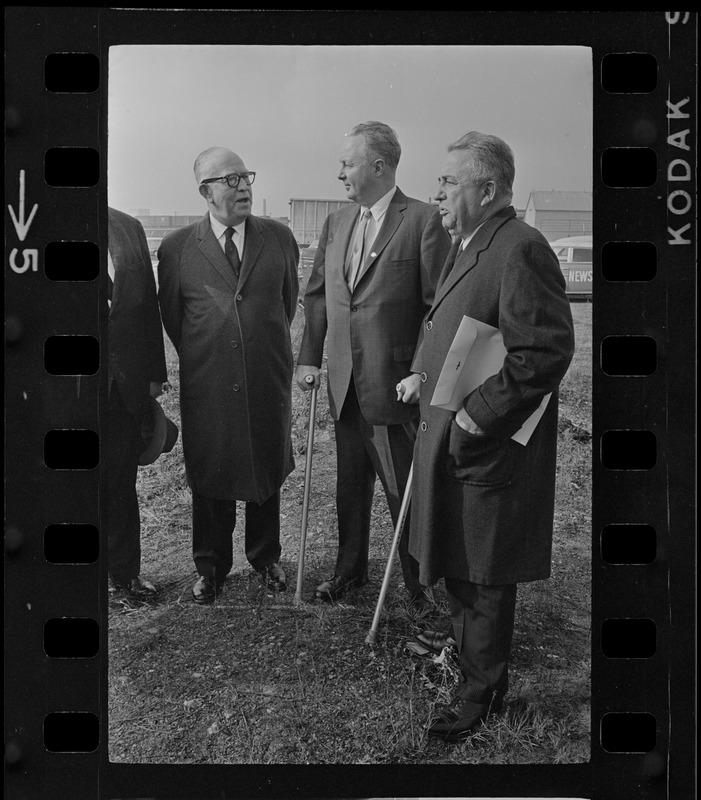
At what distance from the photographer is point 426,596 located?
4.45 m

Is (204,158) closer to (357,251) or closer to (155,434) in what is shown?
(357,251)

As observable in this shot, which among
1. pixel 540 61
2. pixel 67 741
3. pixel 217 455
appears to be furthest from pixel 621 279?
pixel 67 741

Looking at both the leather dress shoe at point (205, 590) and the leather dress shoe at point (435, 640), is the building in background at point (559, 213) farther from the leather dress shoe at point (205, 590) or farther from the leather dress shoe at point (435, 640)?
the leather dress shoe at point (205, 590)

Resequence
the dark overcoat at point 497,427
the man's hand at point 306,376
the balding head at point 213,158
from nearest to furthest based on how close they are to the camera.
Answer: the dark overcoat at point 497,427
the balding head at point 213,158
the man's hand at point 306,376

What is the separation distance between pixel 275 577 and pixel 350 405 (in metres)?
0.71

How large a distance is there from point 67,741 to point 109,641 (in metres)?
0.40

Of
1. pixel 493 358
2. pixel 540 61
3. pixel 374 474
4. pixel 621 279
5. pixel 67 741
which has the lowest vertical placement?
pixel 67 741

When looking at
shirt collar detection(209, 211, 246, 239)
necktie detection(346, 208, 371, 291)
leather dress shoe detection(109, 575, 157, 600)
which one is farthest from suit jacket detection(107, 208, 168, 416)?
necktie detection(346, 208, 371, 291)

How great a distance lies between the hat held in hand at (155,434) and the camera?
4.41m

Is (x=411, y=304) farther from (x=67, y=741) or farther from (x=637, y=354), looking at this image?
(x=67, y=741)

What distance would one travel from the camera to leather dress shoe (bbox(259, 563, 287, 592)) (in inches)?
176

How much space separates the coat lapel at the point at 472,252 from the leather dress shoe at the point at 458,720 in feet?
4.84

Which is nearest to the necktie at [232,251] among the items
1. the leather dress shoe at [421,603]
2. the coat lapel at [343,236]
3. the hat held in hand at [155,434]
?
the coat lapel at [343,236]

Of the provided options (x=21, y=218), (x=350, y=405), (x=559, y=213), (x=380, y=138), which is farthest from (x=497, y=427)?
(x=21, y=218)
